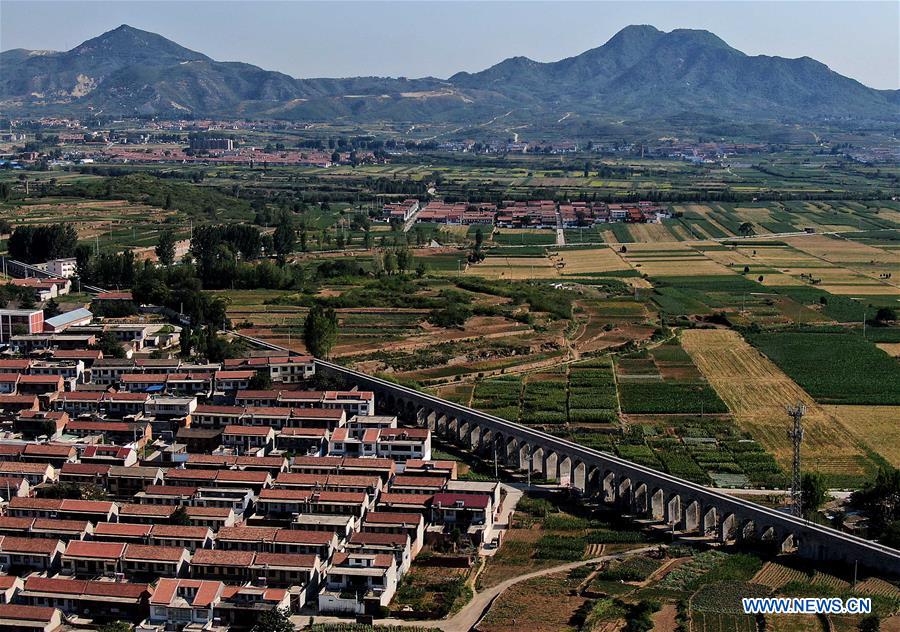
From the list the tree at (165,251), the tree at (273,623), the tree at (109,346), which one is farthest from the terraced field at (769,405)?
the tree at (165,251)

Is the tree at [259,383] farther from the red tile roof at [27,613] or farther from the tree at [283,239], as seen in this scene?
the tree at [283,239]

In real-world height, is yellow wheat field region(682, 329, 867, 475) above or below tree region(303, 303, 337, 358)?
below

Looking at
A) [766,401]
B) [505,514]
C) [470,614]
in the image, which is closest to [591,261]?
[766,401]

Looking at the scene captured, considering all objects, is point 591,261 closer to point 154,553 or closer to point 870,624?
point 154,553

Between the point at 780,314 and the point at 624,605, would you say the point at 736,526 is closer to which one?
the point at 624,605

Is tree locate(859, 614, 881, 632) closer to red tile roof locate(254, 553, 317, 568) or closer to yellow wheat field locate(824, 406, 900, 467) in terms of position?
yellow wheat field locate(824, 406, 900, 467)

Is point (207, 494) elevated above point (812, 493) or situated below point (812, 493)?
below

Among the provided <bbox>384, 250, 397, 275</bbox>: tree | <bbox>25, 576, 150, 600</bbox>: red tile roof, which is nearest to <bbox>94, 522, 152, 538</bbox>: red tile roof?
<bbox>25, 576, 150, 600</bbox>: red tile roof
